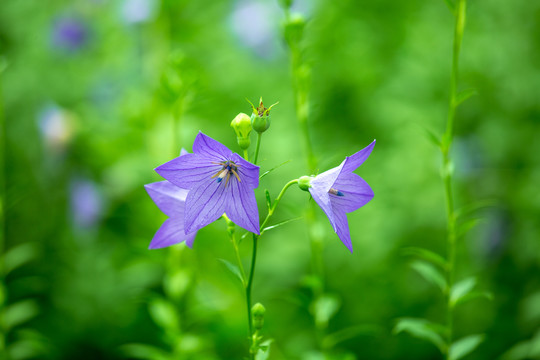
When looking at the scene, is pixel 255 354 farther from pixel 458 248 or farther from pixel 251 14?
pixel 251 14

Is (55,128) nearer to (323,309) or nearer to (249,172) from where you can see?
(323,309)

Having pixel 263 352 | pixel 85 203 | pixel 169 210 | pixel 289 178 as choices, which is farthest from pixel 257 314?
pixel 85 203

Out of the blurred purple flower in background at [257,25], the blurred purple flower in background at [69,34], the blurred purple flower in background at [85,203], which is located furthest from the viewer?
the blurred purple flower in background at [257,25]

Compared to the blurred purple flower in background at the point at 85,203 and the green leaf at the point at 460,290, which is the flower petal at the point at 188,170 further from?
the blurred purple flower in background at the point at 85,203

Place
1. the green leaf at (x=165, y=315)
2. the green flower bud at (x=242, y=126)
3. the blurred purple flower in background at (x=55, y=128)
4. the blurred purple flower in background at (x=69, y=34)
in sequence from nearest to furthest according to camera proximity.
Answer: the green flower bud at (x=242, y=126), the green leaf at (x=165, y=315), the blurred purple flower in background at (x=55, y=128), the blurred purple flower in background at (x=69, y=34)

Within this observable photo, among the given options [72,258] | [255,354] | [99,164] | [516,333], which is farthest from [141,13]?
[516,333]

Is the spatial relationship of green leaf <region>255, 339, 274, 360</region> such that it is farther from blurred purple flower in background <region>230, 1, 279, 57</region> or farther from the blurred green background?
blurred purple flower in background <region>230, 1, 279, 57</region>

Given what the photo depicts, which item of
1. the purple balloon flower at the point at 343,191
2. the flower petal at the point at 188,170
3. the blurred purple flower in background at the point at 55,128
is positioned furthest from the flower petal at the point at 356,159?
the blurred purple flower in background at the point at 55,128

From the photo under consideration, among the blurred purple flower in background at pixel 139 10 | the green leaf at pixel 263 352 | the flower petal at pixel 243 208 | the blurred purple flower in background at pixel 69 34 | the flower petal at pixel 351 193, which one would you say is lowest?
the green leaf at pixel 263 352
